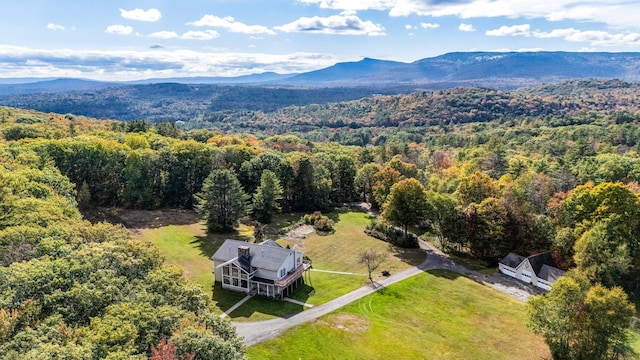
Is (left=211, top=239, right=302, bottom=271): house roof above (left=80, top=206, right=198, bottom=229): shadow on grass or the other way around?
above

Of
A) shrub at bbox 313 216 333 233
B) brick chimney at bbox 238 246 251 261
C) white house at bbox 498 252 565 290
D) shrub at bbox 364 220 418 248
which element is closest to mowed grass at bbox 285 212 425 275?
shrub at bbox 364 220 418 248

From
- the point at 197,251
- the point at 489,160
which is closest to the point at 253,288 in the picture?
the point at 197,251

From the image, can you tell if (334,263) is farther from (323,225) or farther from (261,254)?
(323,225)

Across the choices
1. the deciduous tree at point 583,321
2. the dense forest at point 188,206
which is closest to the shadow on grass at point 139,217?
the dense forest at point 188,206

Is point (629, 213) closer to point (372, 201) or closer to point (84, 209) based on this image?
point (372, 201)

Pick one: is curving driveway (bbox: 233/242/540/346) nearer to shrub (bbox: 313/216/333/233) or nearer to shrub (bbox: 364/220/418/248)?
shrub (bbox: 364/220/418/248)

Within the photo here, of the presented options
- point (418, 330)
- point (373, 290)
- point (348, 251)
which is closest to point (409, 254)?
point (348, 251)

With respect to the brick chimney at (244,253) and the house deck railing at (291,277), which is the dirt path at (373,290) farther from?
the brick chimney at (244,253)
